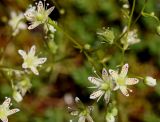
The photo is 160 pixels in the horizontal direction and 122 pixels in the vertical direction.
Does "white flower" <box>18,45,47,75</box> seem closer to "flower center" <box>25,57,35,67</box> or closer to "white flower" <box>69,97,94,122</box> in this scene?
"flower center" <box>25,57,35,67</box>

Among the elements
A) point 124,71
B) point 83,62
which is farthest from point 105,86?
point 83,62

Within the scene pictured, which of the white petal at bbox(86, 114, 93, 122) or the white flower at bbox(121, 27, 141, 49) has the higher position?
the white flower at bbox(121, 27, 141, 49)

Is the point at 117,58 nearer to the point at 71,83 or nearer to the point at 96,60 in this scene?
the point at 71,83

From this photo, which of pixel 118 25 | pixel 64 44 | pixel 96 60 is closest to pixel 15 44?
pixel 64 44

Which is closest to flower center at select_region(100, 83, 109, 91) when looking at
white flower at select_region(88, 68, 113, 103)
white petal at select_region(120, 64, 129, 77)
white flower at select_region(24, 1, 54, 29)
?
white flower at select_region(88, 68, 113, 103)

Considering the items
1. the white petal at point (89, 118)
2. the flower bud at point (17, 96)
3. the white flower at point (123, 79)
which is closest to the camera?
the white flower at point (123, 79)

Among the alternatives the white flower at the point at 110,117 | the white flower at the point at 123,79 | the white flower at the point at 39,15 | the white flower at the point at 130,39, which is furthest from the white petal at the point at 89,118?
the white flower at the point at 39,15

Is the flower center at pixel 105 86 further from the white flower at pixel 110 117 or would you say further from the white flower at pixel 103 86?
the white flower at pixel 110 117

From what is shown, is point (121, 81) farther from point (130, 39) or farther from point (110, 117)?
point (130, 39)
